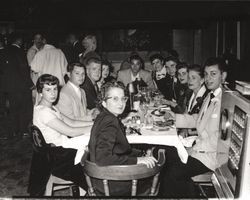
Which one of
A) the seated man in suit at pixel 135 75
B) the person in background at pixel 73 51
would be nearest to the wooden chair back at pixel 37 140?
the seated man in suit at pixel 135 75

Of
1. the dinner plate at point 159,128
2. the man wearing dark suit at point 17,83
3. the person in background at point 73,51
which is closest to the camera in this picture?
the dinner plate at point 159,128

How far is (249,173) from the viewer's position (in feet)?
5.63

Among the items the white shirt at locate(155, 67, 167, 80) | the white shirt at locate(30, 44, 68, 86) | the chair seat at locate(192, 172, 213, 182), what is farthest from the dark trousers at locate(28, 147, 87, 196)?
the white shirt at locate(155, 67, 167, 80)

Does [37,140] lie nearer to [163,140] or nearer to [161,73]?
[163,140]

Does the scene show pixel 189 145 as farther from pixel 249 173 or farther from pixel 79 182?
pixel 249 173

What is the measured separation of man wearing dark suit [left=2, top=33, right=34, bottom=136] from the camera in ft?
17.6

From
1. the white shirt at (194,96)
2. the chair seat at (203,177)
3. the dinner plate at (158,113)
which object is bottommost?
the chair seat at (203,177)

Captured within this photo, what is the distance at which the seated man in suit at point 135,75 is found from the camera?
5.13 m

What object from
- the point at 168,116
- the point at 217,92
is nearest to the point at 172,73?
the point at 168,116

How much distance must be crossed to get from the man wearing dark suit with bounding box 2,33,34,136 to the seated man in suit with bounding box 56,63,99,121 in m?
1.92

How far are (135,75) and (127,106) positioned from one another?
1.61m

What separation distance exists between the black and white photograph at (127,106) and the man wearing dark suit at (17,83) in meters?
0.02

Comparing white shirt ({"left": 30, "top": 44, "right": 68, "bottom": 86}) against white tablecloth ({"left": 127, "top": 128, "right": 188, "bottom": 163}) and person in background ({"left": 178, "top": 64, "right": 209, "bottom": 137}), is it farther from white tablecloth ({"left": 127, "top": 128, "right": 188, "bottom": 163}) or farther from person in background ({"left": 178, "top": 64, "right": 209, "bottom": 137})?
white tablecloth ({"left": 127, "top": 128, "right": 188, "bottom": 163})

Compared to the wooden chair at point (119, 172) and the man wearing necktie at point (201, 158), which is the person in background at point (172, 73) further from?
the wooden chair at point (119, 172)
